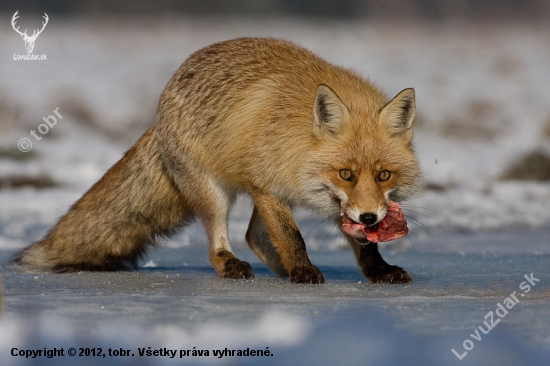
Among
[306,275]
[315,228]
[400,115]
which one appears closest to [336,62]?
[315,228]

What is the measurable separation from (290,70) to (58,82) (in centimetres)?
1484

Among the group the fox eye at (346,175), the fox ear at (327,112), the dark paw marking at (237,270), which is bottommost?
the dark paw marking at (237,270)

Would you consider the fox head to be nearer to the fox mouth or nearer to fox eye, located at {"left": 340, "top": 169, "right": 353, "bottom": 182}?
fox eye, located at {"left": 340, "top": 169, "right": 353, "bottom": 182}

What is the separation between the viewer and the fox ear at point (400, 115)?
5598mm

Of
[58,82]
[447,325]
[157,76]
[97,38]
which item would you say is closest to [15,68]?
[58,82]

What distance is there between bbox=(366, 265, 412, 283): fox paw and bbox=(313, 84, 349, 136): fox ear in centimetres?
115

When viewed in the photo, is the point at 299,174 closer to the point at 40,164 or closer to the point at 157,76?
the point at 40,164

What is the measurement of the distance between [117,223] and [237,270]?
4.20ft

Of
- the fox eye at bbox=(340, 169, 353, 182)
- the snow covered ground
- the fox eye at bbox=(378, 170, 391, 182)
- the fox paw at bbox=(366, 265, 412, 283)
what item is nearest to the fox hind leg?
the snow covered ground

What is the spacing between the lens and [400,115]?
5.70m

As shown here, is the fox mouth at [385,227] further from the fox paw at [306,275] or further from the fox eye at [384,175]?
the fox paw at [306,275]

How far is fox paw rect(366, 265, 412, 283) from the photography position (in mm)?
5844

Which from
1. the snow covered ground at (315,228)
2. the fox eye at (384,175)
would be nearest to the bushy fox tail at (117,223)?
the snow covered ground at (315,228)

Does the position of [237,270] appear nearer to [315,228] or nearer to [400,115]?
[400,115]
